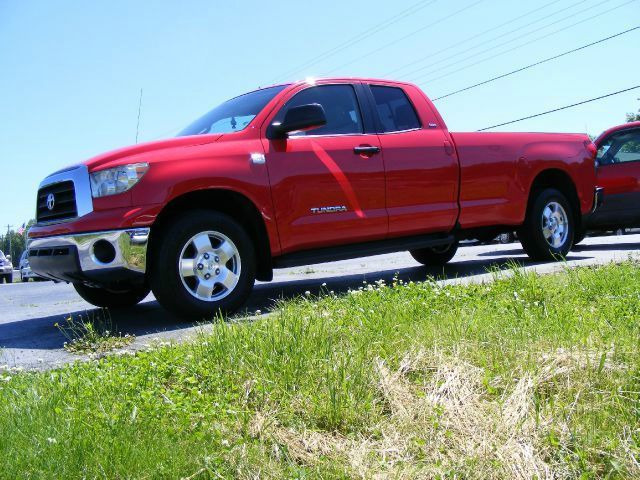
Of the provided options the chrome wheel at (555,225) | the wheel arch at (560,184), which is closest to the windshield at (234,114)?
the wheel arch at (560,184)

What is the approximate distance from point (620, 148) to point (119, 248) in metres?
7.47

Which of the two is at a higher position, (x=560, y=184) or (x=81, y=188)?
(x=81, y=188)

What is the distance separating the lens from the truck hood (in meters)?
4.81

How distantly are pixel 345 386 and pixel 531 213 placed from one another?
17.3ft

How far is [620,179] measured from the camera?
9172mm

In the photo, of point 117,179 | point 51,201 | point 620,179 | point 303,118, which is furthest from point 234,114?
point 620,179

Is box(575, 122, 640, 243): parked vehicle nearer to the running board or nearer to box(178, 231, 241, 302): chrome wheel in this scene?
the running board

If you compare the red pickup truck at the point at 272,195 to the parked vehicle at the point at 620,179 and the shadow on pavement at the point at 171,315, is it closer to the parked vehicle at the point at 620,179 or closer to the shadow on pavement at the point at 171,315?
the shadow on pavement at the point at 171,315

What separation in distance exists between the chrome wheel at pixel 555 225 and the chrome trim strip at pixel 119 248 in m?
4.63

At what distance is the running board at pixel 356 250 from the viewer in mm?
5423

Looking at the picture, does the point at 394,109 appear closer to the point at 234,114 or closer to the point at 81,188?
the point at 234,114

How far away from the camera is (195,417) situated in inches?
98.0

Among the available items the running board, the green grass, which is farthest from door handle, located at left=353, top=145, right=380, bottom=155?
the green grass

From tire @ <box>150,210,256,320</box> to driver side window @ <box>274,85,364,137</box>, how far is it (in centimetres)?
126
